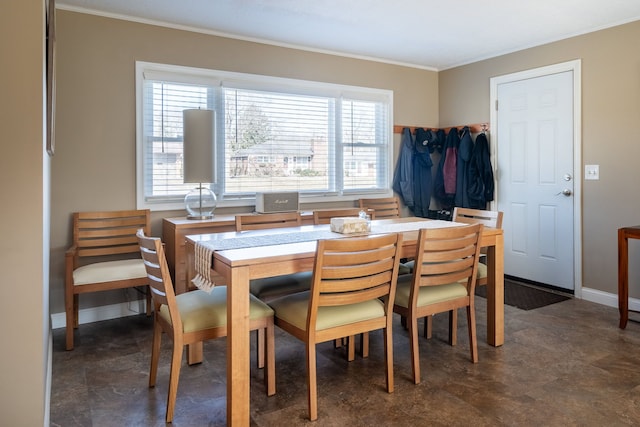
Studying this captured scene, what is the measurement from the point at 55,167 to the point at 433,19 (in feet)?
10.3

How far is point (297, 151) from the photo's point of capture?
4.40 meters

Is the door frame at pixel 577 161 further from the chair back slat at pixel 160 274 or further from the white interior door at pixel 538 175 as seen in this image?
the chair back slat at pixel 160 274

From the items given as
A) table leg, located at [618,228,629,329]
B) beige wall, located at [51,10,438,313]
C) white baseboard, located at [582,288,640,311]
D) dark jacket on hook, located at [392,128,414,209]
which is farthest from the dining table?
dark jacket on hook, located at [392,128,414,209]

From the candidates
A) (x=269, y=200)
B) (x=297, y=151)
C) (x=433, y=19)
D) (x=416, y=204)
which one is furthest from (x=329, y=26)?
(x=416, y=204)

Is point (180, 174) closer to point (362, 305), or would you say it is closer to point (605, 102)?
point (362, 305)

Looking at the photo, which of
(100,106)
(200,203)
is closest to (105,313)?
(200,203)

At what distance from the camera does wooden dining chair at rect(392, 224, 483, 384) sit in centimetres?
237

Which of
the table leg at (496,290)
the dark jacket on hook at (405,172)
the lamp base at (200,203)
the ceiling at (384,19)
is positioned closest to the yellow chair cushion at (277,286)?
the lamp base at (200,203)

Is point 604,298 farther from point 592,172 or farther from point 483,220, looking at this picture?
point 483,220

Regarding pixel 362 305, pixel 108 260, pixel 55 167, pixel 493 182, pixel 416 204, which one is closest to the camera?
pixel 362 305

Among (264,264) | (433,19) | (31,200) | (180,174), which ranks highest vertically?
(433,19)

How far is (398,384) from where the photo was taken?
238cm

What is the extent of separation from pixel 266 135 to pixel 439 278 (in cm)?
237

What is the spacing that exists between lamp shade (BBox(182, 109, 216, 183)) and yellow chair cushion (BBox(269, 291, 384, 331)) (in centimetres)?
161
